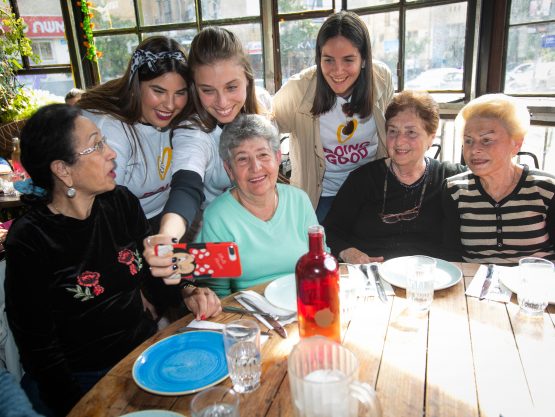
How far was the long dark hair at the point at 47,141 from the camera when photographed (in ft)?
4.45

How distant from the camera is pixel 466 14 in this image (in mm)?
3469

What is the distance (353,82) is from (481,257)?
44.4 inches

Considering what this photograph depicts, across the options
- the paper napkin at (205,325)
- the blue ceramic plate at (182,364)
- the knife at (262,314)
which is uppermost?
the knife at (262,314)

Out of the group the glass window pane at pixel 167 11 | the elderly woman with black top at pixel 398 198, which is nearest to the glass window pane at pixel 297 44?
the glass window pane at pixel 167 11

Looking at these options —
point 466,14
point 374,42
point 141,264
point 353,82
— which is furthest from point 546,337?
point 374,42

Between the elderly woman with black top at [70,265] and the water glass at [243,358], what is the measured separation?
2.10ft

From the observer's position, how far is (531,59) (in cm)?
334

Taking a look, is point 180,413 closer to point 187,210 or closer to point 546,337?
point 187,210

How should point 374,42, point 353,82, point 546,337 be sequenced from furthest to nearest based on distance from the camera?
point 374,42, point 353,82, point 546,337

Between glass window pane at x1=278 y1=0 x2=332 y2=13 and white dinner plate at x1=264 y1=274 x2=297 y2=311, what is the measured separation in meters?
3.68

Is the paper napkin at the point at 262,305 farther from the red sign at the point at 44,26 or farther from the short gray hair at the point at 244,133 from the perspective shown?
the red sign at the point at 44,26

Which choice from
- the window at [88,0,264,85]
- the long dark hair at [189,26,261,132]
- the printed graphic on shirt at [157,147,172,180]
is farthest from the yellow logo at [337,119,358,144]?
the window at [88,0,264,85]

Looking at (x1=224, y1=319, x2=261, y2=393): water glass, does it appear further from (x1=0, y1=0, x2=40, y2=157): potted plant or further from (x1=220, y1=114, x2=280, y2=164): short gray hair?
(x1=0, y1=0, x2=40, y2=157): potted plant

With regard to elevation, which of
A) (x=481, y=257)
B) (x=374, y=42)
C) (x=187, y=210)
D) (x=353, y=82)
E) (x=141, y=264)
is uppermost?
(x=374, y=42)
